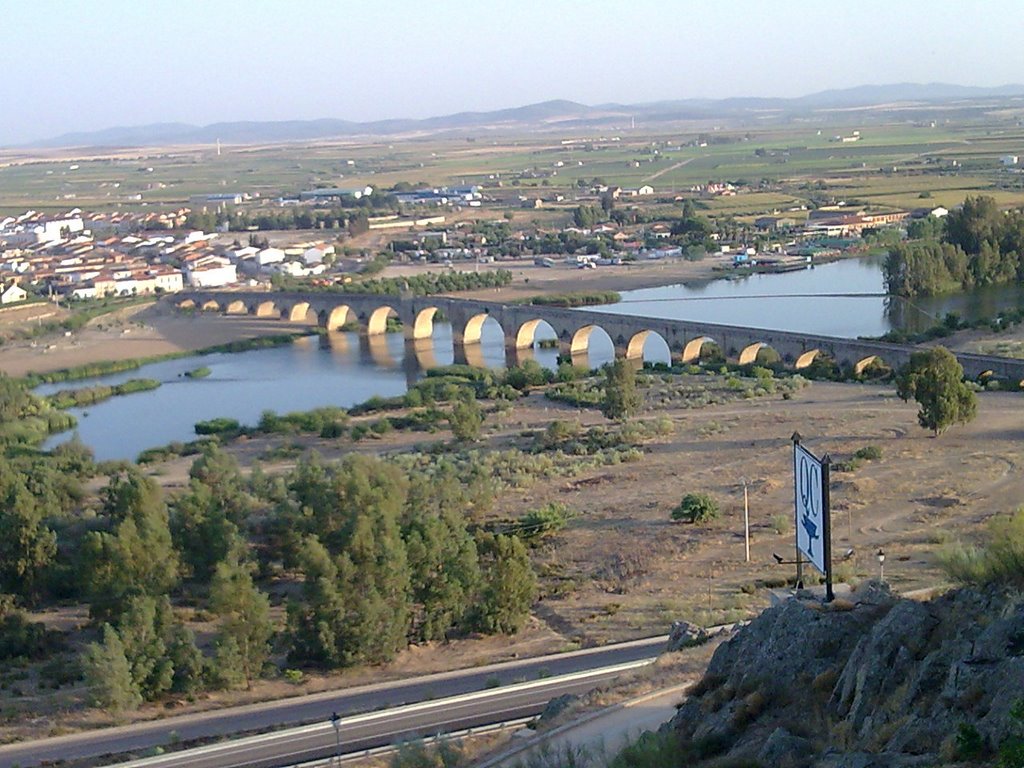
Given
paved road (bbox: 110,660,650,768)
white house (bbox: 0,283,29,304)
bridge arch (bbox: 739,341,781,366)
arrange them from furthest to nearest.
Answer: white house (bbox: 0,283,29,304), bridge arch (bbox: 739,341,781,366), paved road (bbox: 110,660,650,768)

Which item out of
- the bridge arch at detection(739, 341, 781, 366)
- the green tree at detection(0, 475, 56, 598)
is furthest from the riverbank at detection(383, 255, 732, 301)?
the green tree at detection(0, 475, 56, 598)

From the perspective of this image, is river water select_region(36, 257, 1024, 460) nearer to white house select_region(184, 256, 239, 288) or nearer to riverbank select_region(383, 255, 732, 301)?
riverbank select_region(383, 255, 732, 301)

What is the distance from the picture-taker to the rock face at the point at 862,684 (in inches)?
195

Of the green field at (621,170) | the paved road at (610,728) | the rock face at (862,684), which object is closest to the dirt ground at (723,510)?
the paved road at (610,728)

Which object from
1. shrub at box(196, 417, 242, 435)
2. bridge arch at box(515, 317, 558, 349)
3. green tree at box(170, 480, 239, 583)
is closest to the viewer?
green tree at box(170, 480, 239, 583)

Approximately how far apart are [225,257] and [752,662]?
43.5m

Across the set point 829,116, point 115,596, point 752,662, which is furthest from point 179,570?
point 829,116

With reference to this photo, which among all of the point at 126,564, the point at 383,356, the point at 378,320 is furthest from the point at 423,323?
the point at 126,564

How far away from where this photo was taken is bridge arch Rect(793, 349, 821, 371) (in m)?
24.8

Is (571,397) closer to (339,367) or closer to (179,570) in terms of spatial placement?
(339,367)

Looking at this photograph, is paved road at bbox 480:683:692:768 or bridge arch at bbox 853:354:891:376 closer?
paved road at bbox 480:683:692:768

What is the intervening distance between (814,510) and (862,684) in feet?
5.59

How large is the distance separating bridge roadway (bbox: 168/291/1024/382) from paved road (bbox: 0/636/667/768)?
44.1 ft

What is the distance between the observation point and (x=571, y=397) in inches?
915
